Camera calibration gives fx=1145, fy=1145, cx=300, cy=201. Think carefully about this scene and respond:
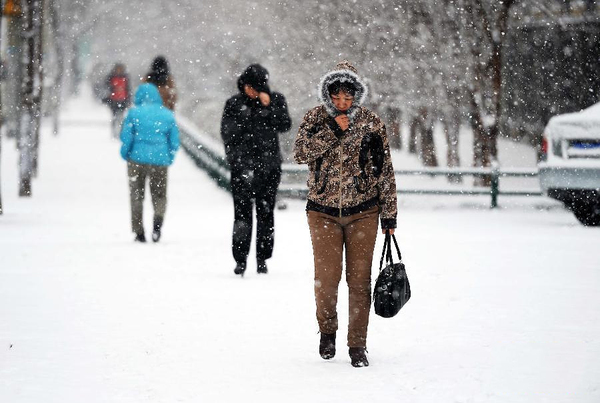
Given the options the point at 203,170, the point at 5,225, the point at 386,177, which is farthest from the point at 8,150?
the point at 386,177

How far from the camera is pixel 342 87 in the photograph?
673 centimetres

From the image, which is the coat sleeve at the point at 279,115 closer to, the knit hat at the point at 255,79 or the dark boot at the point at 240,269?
the knit hat at the point at 255,79

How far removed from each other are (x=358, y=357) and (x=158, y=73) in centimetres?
720

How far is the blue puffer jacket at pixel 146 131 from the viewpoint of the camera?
12875 millimetres

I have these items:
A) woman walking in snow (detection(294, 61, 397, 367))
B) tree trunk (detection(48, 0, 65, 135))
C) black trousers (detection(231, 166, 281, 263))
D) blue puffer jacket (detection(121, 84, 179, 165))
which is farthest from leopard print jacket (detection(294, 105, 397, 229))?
tree trunk (detection(48, 0, 65, 135))

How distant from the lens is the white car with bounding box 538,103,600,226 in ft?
48.2

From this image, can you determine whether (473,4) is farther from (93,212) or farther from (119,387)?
(119,387)

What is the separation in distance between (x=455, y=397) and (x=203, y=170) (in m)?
19.9

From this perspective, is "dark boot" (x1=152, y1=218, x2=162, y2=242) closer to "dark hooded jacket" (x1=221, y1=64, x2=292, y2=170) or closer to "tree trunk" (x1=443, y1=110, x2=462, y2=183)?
"dark hooded jacket" (x1=221, y1=64, x2=292, y2=170)

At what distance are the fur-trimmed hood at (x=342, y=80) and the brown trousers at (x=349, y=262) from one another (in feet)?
2.03

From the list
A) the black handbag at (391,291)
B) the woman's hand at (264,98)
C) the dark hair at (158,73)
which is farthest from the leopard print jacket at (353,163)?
the dark hair at (158,73)

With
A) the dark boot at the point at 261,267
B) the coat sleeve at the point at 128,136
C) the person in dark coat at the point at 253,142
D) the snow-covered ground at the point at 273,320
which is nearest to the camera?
the snow-covered ground at the point at 273,320

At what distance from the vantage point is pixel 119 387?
6.25 metres

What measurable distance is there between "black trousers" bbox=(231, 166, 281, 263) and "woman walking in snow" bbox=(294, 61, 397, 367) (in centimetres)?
345
